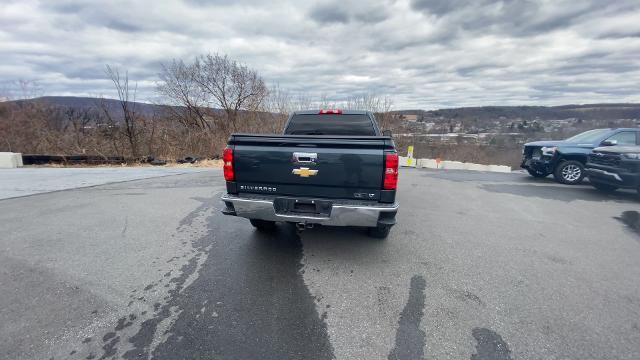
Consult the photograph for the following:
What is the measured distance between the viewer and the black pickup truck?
121 inches

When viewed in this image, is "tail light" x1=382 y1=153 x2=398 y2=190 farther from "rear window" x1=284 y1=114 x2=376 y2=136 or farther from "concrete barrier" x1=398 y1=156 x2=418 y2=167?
"concrete barrier" x1=398 y1=156 x2=418 y2=167

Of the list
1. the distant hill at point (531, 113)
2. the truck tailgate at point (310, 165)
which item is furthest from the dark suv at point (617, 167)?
the distant hill at point (531, 113)

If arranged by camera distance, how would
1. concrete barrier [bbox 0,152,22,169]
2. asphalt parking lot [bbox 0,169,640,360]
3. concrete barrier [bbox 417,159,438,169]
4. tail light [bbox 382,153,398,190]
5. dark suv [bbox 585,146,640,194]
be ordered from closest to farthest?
asphalt parking lot [bbox 0,169,640,360] < tail light [bbox 382,153,398,190] < dark suv [bbox 585,146,640,194] < concrete barrier [bbox 0,152,22,169] < concrete barrier [bbox 417,159,438,169]

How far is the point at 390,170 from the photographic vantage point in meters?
3.04

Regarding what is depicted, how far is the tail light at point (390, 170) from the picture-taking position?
302 cm

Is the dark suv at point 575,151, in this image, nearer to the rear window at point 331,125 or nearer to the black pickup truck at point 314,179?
the rear window at point 331,125

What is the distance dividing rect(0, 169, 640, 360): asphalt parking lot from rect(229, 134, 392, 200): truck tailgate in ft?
3.02

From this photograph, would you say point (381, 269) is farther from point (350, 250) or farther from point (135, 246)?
point (135, 246)

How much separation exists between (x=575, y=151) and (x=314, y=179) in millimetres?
9819

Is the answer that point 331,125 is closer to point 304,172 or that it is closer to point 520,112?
point 304,172

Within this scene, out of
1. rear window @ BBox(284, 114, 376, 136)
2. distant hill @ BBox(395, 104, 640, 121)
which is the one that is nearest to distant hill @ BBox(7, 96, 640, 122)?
distant hill @ BBox(395, 104, 640, 121)

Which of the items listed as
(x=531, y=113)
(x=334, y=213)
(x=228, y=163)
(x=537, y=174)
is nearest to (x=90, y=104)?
(x=228, y=163)

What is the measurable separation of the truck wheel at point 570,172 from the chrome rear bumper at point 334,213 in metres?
9.09

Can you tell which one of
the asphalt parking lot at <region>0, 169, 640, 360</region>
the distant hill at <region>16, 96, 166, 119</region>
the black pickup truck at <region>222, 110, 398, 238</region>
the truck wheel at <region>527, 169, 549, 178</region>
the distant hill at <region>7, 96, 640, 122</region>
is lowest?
the asphalt parking lot at <region>0, 169, 640, 360</region>
